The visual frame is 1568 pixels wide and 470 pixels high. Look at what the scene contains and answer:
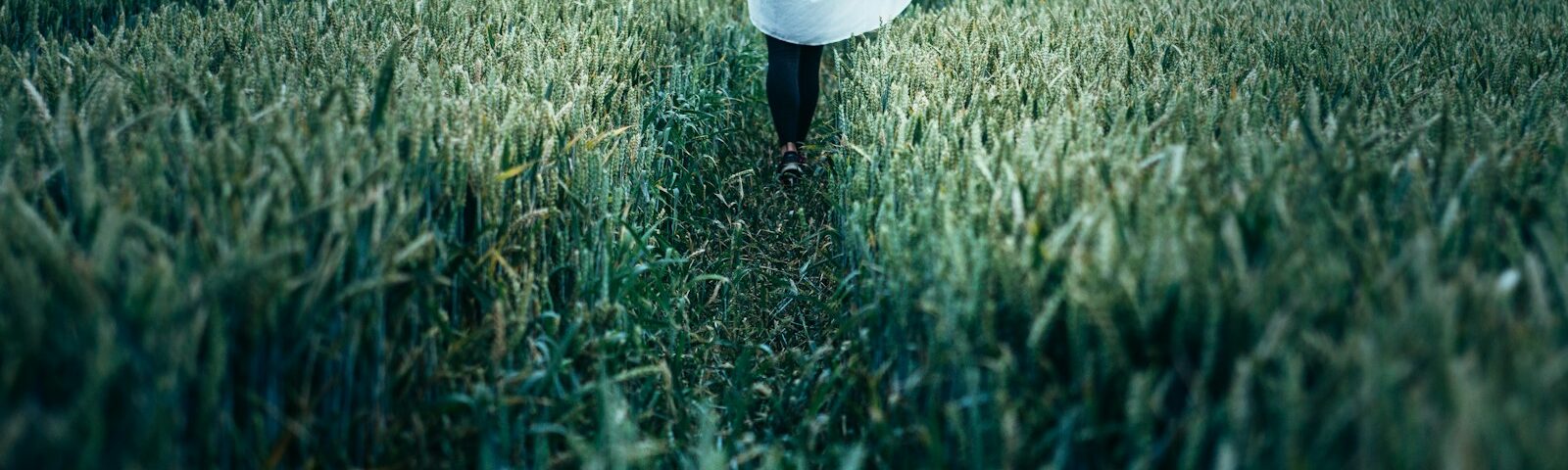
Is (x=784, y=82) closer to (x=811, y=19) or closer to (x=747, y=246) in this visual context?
(x=811, y=19)

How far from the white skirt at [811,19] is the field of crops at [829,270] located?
62 cm

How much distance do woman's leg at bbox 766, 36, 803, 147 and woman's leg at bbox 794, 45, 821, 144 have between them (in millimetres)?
23

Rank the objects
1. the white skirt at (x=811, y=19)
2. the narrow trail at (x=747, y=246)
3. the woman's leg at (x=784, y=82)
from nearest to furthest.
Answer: the narrow trail at (x=747, y=246) → the white skirt at (x=811, y=19) → the woman's leg at (x=784, y=82)

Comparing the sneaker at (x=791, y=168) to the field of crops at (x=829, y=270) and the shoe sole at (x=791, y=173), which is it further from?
the field of crops at (x=829, y=270)

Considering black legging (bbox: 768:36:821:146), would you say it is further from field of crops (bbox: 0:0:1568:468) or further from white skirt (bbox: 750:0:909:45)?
field of crops (bbox: 0:0:1568:468)

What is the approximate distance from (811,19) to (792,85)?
264mm

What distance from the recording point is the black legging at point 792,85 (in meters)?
3.72

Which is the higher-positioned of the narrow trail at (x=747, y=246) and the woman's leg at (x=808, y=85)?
the woman's leg at (x=808, y=85)

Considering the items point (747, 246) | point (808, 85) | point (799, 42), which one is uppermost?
point (799, 42)

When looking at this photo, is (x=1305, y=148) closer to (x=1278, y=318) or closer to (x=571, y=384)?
(x=1278, y=318)

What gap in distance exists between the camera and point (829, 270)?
→ 3088 millimetres

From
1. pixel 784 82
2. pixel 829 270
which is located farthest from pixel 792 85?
pixel 829 270

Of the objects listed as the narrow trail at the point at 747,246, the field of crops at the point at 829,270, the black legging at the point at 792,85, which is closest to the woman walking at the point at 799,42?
the black legging at the point at 792,85

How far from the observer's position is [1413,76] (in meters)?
2.66
